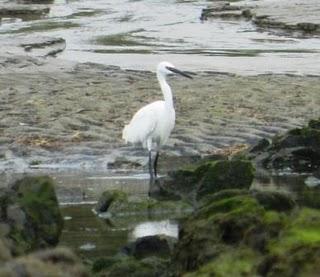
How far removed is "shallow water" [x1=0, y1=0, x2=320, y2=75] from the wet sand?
3.12 meters

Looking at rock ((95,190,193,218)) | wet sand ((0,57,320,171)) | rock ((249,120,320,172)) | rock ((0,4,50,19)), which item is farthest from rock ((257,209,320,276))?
rock ((0,4,50,19))

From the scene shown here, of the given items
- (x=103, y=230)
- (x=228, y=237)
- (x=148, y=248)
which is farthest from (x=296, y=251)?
(x=103, y=230)

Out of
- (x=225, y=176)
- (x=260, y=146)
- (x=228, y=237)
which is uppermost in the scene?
(x=228, y=237)

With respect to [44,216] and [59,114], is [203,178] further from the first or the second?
[59,114]

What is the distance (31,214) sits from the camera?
432 inches

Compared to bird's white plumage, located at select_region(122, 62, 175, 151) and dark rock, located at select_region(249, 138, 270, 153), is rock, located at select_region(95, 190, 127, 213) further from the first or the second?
dark rock, located at select_region(249, 138, 270, 153)

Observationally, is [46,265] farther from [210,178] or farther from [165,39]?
[165,39]

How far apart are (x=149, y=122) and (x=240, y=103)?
509 cm

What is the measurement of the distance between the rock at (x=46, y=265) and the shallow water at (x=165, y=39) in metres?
20.1

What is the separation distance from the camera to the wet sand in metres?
17.5

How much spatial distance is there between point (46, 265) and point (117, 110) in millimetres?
14361

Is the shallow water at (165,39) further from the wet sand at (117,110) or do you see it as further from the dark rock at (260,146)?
the dark rock at (260,146)

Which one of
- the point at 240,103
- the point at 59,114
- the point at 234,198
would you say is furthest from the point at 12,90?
the point at 234,198

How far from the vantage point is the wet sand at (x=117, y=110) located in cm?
1753
